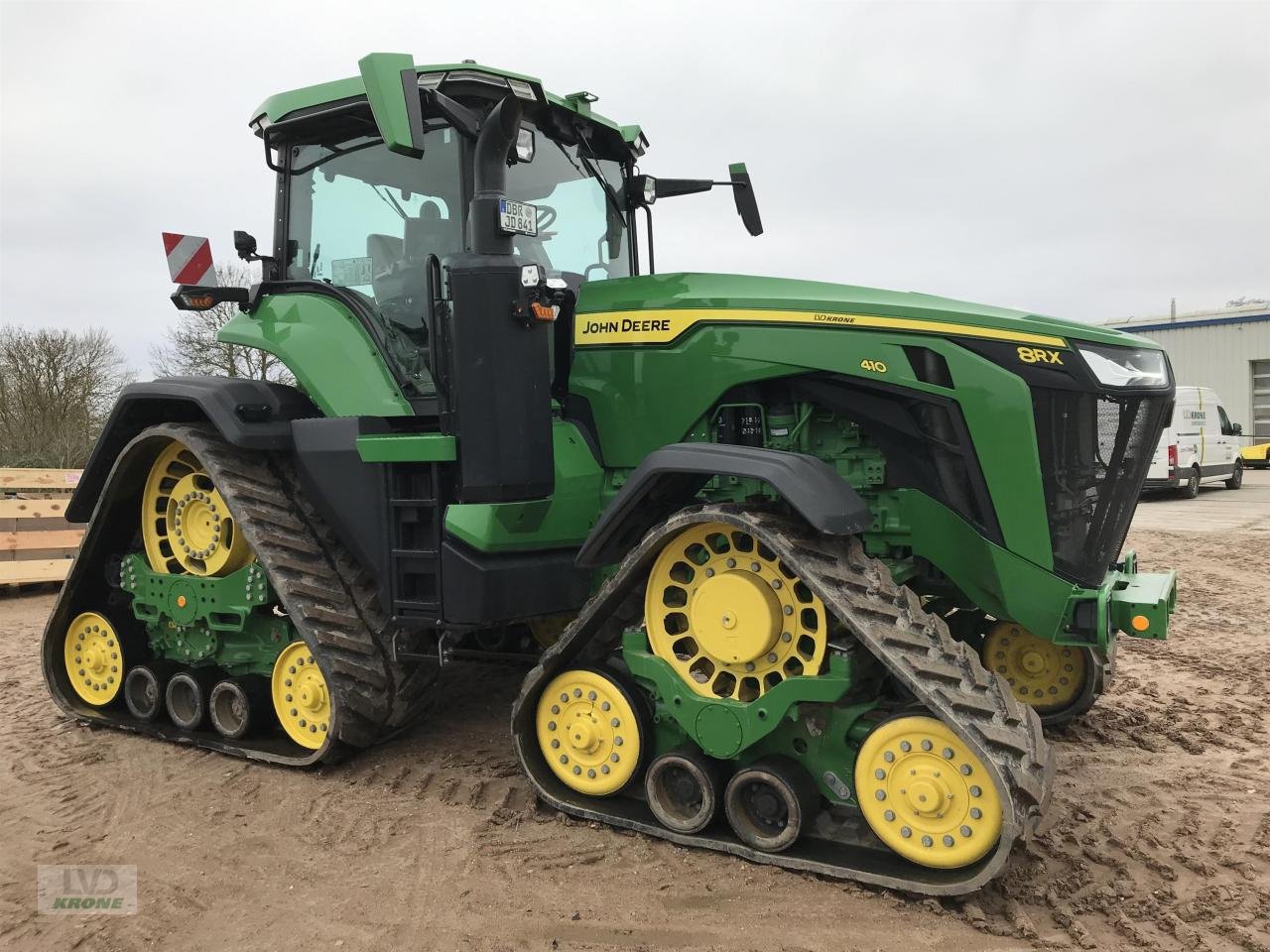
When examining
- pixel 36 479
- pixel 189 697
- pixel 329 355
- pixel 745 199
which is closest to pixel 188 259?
pixel 329 355

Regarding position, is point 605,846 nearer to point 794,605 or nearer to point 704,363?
point 794,605

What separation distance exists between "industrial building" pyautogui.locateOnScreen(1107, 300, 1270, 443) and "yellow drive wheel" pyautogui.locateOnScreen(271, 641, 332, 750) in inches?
1438

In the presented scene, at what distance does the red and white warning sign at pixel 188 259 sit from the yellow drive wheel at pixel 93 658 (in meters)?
1.97

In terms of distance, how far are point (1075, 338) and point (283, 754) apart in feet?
13.0

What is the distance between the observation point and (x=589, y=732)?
386cm

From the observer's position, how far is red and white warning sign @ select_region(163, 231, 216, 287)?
5273mm

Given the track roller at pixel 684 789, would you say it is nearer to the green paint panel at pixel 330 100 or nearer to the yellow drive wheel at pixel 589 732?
the yellow drive wheel at pixel 589 732

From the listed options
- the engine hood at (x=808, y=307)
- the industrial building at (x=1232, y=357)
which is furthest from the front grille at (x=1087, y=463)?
the industrial building at (x=1232, y=357)

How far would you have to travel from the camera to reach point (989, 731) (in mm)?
3014

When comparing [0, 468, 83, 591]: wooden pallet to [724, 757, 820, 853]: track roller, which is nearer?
[724, 757, 820, 853]: track roller

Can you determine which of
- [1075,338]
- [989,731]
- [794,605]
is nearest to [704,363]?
[794,605]

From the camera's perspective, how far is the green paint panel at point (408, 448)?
4.12 meters

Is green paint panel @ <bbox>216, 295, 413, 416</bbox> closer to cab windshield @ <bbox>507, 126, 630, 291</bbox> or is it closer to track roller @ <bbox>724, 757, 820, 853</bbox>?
cab windshield @ <bbox>507, 126, 630, 291</bbox>
